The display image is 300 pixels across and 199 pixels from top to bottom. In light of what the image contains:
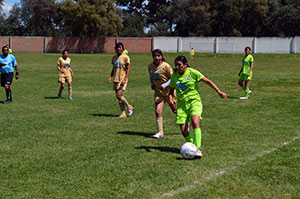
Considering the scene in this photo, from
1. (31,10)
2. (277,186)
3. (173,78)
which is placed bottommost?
(277,186)

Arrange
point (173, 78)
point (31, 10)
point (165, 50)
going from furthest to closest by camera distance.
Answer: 1. point (31, 10)
2. point (165, 50)
3. point (173, 78)

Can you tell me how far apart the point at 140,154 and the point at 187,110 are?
121cm

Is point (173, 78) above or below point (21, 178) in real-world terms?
above

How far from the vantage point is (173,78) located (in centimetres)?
809

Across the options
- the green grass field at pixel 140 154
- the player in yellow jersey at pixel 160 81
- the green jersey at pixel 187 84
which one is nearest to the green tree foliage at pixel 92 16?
the green grass field at pixel 140 154

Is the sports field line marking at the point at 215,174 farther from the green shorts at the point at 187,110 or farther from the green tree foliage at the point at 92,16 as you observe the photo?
the green tree foliage at the point at 92,16

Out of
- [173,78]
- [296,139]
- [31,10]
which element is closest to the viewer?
[173,78]

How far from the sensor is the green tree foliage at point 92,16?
239 ft

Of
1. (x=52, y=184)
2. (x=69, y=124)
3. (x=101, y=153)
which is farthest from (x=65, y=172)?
(x=69, y=124)

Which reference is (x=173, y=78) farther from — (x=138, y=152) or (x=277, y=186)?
(x=277, y=186)

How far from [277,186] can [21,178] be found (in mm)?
3851

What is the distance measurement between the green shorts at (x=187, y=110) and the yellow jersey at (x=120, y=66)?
4635mm

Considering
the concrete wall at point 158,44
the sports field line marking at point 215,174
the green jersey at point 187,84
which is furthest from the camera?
the concrete wall at point 158,44

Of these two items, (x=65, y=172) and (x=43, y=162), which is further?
(x=43, y=162)
